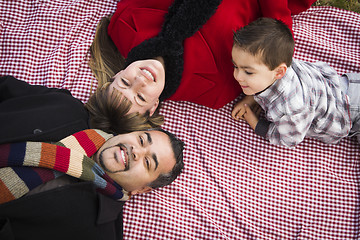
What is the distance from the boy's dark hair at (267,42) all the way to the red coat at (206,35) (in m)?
0.25

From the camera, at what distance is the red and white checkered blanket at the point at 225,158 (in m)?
2.04

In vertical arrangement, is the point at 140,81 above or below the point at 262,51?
below

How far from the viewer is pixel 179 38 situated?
6.31 feet

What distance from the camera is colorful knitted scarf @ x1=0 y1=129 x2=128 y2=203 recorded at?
143cm

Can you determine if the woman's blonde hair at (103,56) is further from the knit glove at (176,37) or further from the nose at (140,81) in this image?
the nose at (140,81)

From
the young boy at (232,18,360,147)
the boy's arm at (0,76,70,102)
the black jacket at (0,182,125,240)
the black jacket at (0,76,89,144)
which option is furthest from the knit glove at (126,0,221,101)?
the black jacket at (0,182,125,240)

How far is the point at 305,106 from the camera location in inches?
76.0

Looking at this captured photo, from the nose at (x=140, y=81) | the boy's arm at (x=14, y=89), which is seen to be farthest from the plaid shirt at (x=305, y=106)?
the boy's arm at (x=14, y=89)

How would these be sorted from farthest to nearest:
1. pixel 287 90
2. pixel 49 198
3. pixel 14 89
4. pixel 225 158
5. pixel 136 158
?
pixel 225 158
pixel 287 90
pixel 14 89
pixel 136 158
pixel 49 198

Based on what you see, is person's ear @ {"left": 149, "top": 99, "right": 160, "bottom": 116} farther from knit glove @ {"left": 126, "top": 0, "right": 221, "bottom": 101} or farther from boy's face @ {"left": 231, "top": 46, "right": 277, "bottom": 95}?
boy's face @ {"left": 231, "top": 46, "right": 277, "bottom": 95}

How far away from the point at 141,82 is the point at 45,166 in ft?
2.24

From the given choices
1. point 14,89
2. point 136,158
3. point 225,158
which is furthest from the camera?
point 225,158

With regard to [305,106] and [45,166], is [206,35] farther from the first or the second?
[45,166]

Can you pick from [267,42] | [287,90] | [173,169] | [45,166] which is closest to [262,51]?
[267,42]
